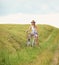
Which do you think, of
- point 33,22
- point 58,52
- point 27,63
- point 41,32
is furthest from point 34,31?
point 41,32

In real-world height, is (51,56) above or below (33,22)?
below

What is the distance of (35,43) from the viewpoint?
3306cm

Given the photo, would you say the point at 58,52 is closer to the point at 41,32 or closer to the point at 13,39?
the point at 13,39

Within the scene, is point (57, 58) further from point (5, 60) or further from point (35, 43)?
point (35, 43)

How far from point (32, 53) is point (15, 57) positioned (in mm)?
3509

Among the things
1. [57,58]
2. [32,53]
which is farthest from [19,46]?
[57,58]

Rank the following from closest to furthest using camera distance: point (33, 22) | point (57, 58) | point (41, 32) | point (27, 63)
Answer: point (27, 63), point (57, 58), point (33, 22), point (41, 32)

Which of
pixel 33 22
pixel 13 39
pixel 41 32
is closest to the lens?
pixel 33 22

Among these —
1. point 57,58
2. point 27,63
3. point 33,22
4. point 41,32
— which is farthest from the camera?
point 41,32

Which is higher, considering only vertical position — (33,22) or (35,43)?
(33,22)

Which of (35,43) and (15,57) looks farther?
(35,43)

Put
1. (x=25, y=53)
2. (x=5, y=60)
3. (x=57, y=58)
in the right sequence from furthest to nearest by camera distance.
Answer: (x=25, y=53) < (x=57, y=58) < (x=5, y=60)

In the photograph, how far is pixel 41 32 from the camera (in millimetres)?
52500

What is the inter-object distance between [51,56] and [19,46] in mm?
6836
